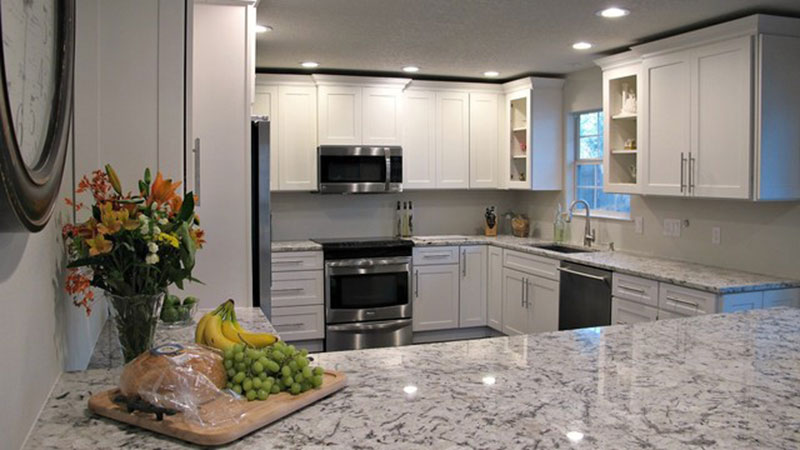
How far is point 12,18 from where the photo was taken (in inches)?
33.0

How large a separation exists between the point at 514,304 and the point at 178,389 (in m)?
4.49

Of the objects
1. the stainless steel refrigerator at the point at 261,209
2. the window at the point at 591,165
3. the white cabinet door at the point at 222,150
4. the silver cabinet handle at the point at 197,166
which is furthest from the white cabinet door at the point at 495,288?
the silver cabinet handle at the point at 197,166

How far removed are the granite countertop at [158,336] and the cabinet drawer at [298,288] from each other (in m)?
2.36

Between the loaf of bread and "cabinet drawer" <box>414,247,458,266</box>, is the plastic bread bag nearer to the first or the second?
the loaf of bread

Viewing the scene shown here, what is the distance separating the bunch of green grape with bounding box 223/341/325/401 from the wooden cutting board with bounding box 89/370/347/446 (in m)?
0.02

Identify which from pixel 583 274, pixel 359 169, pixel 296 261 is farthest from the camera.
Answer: pixel 359 169

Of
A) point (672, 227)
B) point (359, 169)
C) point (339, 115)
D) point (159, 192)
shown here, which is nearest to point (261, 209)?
point (159, 192)

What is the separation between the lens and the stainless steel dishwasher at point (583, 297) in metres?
4.24

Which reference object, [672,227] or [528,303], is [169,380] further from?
[528,303]

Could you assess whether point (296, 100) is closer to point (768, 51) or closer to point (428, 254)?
point (428, 254)

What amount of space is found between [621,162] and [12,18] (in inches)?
177

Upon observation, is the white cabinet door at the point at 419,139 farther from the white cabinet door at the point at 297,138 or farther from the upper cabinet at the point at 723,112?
the upper cabinet at the point at 723,112

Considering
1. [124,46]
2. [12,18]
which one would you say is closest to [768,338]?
[12,18]

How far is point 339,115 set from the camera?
18.3ft
